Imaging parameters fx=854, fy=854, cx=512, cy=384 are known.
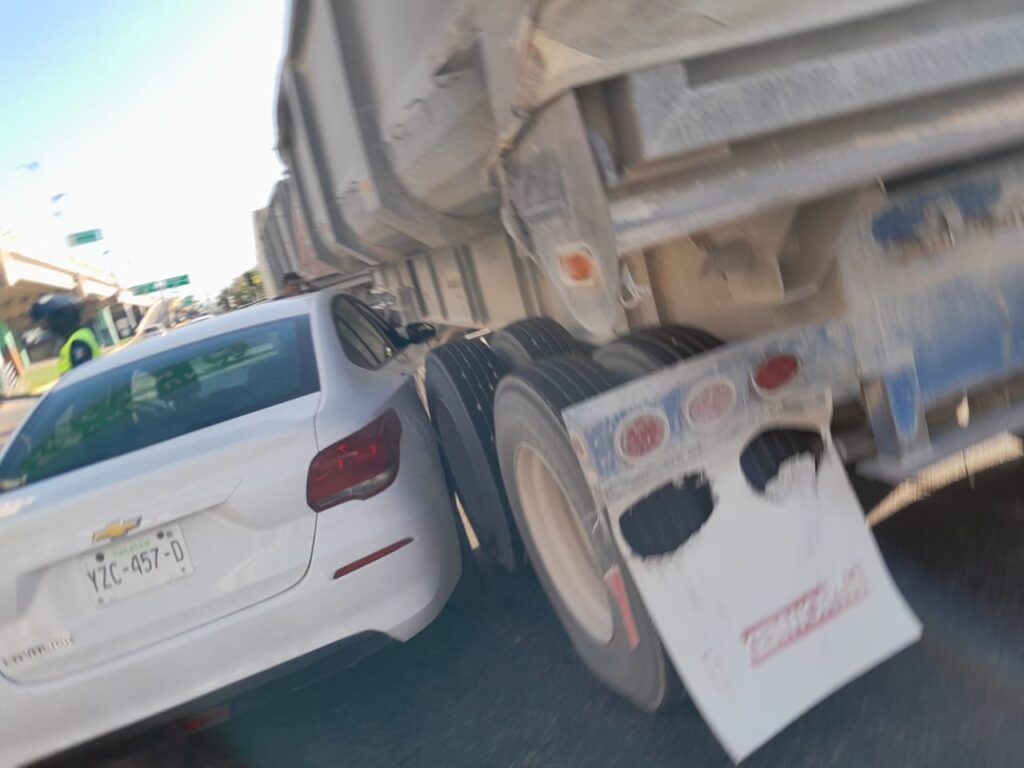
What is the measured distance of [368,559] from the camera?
305 centimetres

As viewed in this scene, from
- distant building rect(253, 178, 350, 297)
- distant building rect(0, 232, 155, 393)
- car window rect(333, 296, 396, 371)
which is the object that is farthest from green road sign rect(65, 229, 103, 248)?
car window rect(333, 296, 396, 371)

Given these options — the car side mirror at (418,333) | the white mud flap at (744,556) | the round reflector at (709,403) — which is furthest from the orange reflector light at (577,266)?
the car side mirror at (418,333)

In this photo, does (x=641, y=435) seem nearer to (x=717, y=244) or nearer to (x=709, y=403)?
(x=709, y=403)

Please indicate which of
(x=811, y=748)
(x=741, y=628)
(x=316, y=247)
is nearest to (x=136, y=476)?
(x=741, y=628)

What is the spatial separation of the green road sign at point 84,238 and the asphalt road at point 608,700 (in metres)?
40.4

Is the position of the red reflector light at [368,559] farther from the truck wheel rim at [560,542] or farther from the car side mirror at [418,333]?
the car side mirror at [418,333]

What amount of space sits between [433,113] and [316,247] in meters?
5.08

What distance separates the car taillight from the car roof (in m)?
1.12

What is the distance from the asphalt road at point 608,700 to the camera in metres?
2.55

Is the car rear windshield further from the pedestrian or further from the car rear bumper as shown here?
the pedestrian

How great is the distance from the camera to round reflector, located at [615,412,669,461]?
2227 millimetres

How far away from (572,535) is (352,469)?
837mm

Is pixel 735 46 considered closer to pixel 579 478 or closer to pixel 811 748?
pixel 579 478

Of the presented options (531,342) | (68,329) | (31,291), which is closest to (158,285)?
(31,291)
